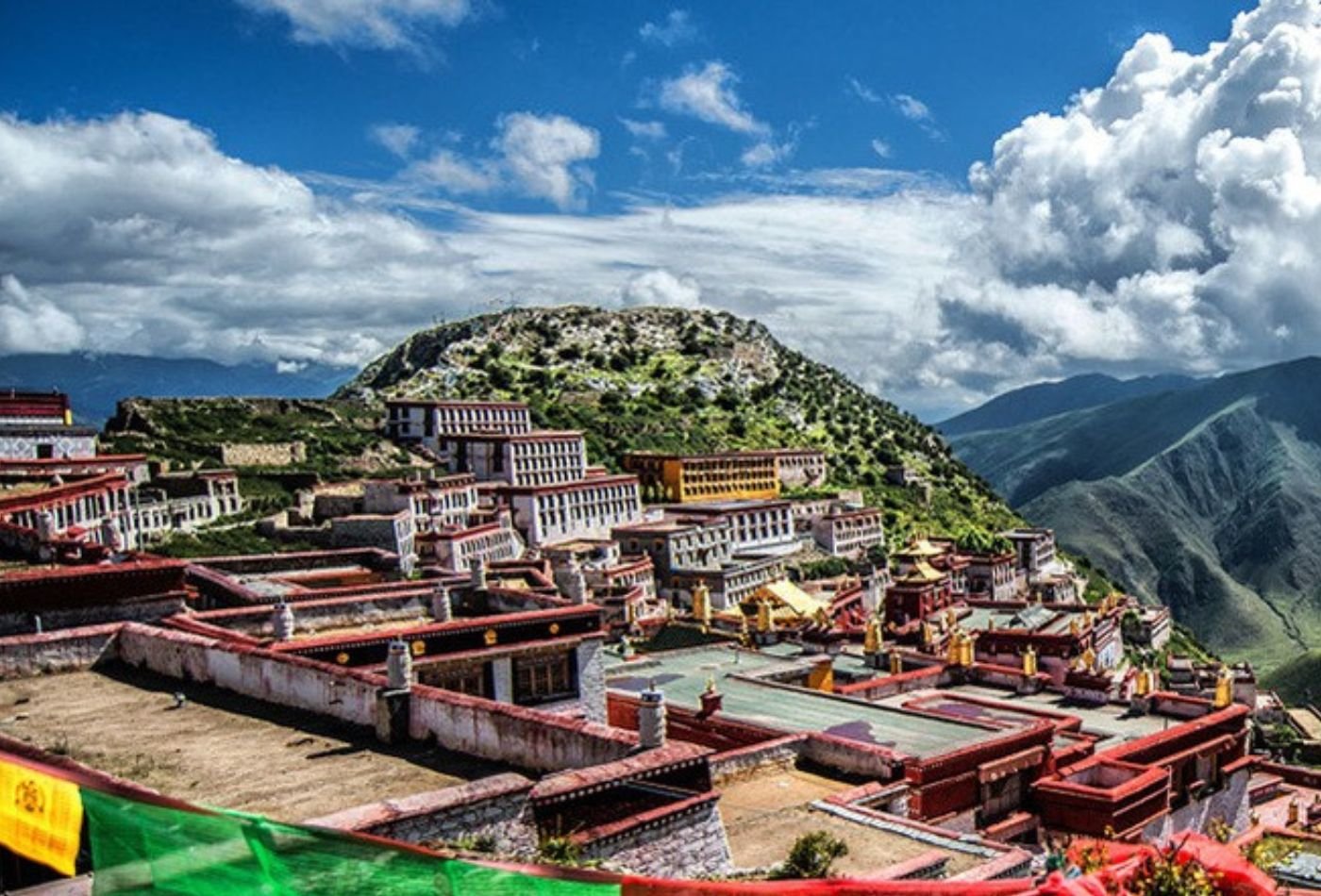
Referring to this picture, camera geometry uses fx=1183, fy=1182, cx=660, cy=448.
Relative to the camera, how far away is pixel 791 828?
17.6 m

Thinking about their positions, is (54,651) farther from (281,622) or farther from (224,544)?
(224,544)

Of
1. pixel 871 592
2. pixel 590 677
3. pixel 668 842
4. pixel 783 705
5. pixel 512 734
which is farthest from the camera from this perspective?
pixel 871 592

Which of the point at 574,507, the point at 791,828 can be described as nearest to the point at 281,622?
the point at 791,828

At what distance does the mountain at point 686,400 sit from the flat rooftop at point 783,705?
93735mm

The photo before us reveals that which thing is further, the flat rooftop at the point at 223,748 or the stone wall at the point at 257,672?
the stone wall at the point at 257,672

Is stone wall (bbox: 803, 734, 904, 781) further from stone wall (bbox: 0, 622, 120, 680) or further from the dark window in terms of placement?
stone wall (bbox: 0, 622, 120, 680)

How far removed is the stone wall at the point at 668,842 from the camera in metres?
11.8

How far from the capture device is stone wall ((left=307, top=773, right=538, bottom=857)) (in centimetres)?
1052

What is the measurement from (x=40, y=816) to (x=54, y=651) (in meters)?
13.1

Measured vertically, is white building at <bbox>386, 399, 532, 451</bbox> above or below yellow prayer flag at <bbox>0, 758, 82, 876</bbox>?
above

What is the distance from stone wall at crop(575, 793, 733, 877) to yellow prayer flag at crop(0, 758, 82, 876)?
578cm

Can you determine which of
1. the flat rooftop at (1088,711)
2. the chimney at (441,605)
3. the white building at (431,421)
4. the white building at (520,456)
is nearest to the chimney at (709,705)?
the flat rooftop at (1088,711)

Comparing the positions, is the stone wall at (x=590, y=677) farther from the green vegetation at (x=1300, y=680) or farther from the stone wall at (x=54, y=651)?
the green vegetation at (x=1300, y=680)

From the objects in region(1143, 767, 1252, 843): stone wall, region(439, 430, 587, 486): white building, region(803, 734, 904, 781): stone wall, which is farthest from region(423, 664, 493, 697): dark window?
region(439, 430, 587, 486): white building
